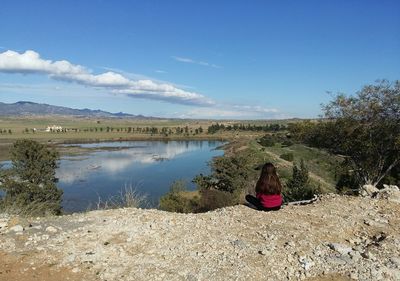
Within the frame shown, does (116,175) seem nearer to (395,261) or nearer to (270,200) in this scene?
(270,200)

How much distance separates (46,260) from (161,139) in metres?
140

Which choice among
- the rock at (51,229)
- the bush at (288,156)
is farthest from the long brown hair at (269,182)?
the bush at (288,156)

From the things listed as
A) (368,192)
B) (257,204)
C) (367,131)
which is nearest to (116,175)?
(367,131)

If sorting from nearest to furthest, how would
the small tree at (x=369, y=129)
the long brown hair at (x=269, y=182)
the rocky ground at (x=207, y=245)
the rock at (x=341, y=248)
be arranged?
the rocky ground at (x=207, y=245) → the rock at (x=341, y=248) → the long brown hair at (x=269, y=182) → the small tree at (x=369, y=129)

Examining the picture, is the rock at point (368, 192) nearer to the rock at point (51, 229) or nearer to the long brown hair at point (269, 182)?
the long brown hair at point (269, 182)

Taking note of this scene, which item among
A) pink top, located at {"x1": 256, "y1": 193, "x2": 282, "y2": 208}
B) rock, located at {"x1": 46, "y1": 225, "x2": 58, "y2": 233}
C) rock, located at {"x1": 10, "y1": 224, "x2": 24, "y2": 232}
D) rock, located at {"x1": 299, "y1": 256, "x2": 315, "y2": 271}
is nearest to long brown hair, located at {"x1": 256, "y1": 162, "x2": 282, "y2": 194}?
pink top, located at {"x1": 256, "y1": 193, "x2": 282, "y2": 208}

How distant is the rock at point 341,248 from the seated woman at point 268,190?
274 centimetres

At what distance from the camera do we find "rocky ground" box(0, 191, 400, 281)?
7473mm

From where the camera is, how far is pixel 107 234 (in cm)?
924

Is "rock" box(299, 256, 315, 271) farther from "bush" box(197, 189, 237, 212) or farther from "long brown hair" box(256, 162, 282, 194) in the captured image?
"bush" box(197, 189, 237, 212)

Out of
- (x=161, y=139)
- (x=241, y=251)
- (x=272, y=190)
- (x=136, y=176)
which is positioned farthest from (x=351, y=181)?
(x=161, y=139)

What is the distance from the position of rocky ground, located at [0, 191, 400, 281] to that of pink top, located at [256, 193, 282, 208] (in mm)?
295

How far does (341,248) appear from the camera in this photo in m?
8.39

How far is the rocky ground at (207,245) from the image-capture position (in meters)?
7.47
